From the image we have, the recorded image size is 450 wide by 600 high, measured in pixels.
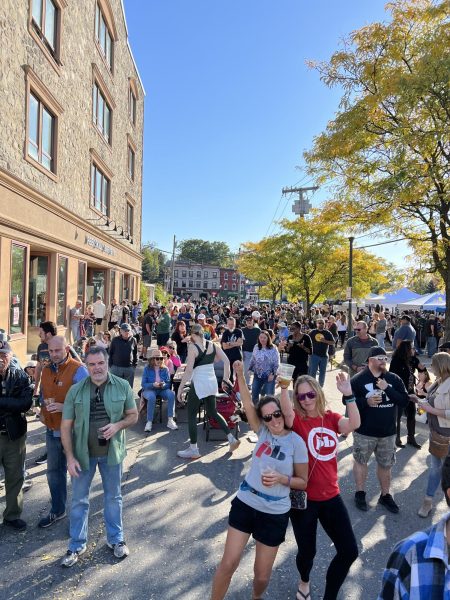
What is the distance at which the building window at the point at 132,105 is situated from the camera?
76.6ft

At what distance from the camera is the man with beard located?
430 centimetres

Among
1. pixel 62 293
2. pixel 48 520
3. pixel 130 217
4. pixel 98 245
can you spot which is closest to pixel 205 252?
pixel 130 217

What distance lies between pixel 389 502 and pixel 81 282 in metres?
14.4

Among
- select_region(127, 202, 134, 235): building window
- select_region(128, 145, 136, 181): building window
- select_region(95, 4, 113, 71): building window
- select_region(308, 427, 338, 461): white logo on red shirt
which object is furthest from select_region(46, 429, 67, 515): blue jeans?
select_region(128, 145, 136, 181): building window

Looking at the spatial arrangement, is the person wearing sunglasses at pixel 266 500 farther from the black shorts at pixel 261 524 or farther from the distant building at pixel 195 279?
the distant building at pixel 195 279

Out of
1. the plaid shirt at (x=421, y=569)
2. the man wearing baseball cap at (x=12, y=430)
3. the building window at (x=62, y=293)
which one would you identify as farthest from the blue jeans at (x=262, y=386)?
the building window at (x=62, y=293)

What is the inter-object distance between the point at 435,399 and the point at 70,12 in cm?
1557

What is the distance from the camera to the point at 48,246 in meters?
12.0

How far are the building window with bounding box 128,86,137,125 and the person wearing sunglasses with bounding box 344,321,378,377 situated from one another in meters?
21.7

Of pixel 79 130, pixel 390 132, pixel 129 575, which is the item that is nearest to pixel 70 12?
pixel 79 130

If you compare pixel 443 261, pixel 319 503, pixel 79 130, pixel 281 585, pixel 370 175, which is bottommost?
pixel 281 585

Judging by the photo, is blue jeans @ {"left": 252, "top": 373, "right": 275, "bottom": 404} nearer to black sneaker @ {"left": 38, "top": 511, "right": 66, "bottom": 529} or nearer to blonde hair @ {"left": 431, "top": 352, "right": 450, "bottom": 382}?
blonde hair @ {"left": 431, "top": 352, "right": 450, "bottom": 382}

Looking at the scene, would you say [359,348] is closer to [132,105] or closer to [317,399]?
[317,399]

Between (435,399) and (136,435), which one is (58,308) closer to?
(136,435)
